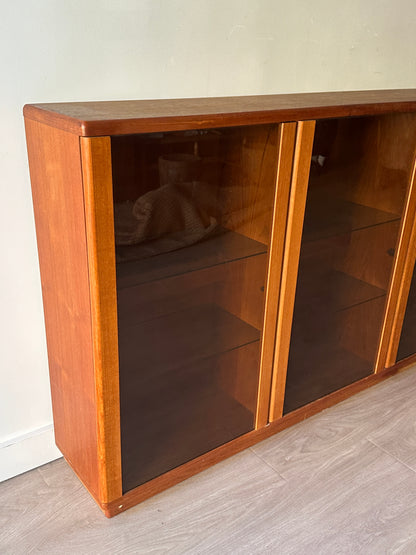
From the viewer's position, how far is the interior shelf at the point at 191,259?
129 cm

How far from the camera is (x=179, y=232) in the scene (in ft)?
4.45

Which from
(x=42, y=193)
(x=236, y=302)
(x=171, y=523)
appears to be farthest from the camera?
(x=236, y=302)

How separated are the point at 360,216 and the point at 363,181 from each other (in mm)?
116

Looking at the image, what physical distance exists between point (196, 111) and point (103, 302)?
1.64 ft

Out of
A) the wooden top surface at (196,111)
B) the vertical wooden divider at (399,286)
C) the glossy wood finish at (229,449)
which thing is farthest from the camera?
the vertical wooden divider at (399,286)

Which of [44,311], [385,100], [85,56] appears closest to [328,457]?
[44,311]

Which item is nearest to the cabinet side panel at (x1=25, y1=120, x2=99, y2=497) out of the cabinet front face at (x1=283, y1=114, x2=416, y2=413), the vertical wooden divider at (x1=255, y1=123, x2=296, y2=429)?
the vertical wooden divider at (x1=255, y1=123, x2=296, y2=429)

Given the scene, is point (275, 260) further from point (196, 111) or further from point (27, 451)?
point (27, 451)

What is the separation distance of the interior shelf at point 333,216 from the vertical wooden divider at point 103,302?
650 millimetres

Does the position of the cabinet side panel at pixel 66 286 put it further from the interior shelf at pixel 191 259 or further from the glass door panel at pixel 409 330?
the glass door panel at pixel 409 330

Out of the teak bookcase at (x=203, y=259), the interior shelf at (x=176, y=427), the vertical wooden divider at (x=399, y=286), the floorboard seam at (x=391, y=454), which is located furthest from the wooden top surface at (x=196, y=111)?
the floorboard seam at (x=391, y=454)

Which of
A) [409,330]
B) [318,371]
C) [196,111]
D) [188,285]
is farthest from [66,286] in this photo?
[409,330]

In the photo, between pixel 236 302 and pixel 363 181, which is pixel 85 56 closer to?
pixel 236 302

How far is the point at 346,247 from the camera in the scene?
69.2 inches
